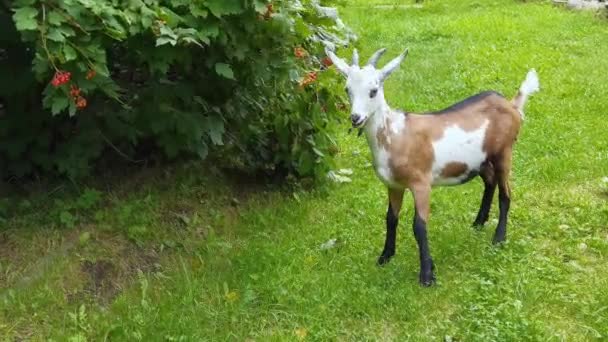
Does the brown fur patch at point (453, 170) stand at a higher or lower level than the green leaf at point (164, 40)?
lower

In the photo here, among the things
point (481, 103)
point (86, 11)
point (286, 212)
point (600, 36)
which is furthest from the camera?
point (600, 36)

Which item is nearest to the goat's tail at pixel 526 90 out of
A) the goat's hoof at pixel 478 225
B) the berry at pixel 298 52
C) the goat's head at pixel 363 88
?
the goat's hoof at pixel 478 225

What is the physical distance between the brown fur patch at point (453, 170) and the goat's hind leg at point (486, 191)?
201 millimetres

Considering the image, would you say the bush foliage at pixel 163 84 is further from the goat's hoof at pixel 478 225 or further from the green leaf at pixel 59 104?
the goat's hoof at pixel 478 225

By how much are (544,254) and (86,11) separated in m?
3.13

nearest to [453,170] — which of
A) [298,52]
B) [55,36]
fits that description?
[298,52]

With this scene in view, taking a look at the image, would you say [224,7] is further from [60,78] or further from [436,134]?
[436,134]

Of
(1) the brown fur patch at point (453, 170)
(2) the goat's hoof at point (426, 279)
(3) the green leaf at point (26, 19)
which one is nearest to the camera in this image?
(3) the green leaf at point (26, 19)

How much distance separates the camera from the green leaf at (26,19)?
3.22 metres

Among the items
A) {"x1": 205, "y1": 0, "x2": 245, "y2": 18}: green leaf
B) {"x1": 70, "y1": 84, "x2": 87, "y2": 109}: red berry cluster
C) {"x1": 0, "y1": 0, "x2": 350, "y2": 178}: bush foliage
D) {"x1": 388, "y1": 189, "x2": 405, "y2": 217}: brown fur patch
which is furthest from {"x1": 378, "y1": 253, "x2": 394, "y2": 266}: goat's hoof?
{"x1": 70, "y1": 84, "x2": 87, "y2": 109}: red berry cluster

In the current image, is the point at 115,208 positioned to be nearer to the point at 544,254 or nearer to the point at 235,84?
the point at 235,84

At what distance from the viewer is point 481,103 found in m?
4.70

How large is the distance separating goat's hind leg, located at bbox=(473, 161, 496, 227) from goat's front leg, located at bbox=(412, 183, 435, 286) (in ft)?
1.88

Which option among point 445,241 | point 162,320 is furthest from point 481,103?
point 162,320
